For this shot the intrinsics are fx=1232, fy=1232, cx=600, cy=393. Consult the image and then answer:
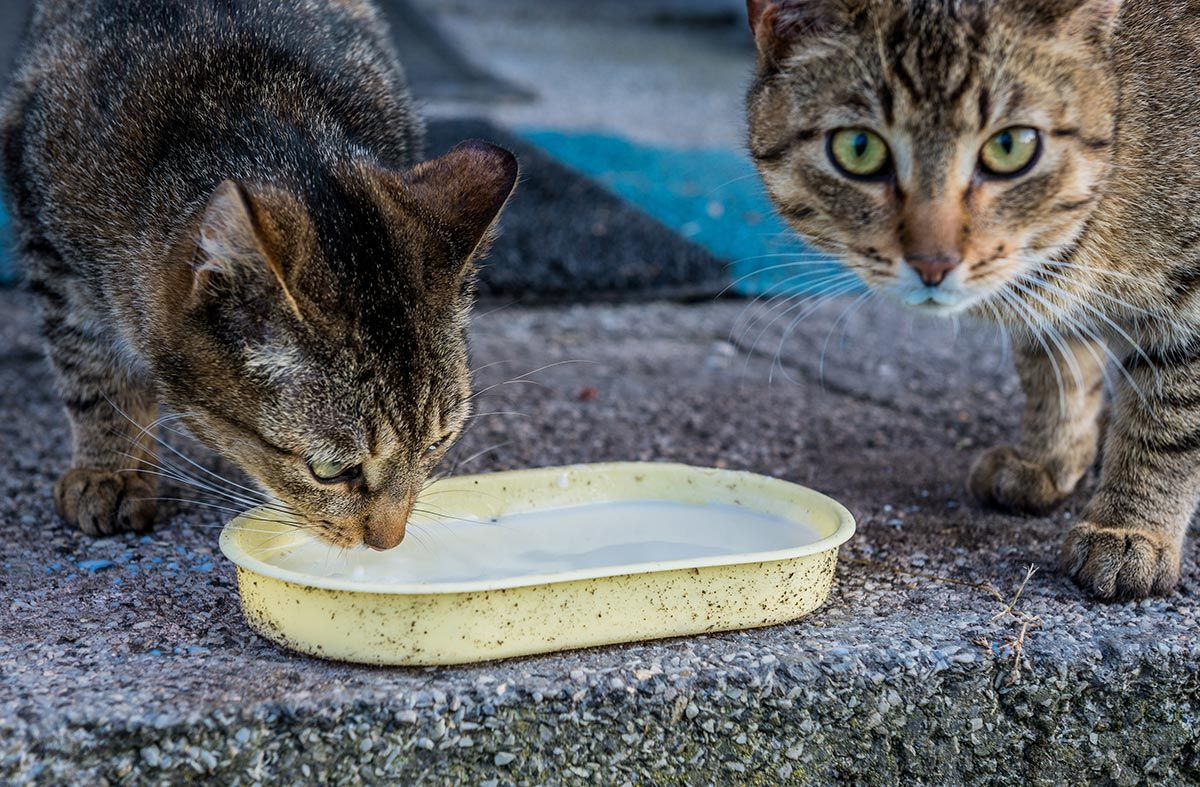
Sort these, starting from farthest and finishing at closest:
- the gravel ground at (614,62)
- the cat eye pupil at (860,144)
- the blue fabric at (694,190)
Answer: the gravel ground at (614,62), the blue fabric at (694,190), the cat eye pupil at (860,144)

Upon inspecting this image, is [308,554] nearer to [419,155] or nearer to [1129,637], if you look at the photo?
[419,155]

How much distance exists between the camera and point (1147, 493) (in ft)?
8.23

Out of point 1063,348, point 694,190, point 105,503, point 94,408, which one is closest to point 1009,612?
point 1063,348

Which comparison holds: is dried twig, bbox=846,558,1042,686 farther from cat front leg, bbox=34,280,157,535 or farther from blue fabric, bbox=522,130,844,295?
blue fabric, bbox=522,130,844,295

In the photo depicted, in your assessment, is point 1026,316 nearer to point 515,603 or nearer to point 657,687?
point 657,687

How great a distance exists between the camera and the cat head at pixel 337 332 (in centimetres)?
209

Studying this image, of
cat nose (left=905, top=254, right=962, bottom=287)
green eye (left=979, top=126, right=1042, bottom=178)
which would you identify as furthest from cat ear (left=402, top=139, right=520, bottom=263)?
green eye (left=979, top=126, right=1042, bottom=178)

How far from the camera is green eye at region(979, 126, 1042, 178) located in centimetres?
222

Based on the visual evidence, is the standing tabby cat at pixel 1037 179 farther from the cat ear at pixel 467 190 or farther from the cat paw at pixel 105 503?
the cat paw at pixel 105 503

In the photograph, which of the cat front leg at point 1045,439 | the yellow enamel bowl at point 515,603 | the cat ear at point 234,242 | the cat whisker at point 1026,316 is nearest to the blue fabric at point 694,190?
the cat front leg at point 1045,439

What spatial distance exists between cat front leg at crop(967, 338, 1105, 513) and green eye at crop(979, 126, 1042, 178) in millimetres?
706

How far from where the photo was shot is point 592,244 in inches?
181

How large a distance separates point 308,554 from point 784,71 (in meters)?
1.34

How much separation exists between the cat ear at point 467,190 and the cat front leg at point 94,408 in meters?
0.88
